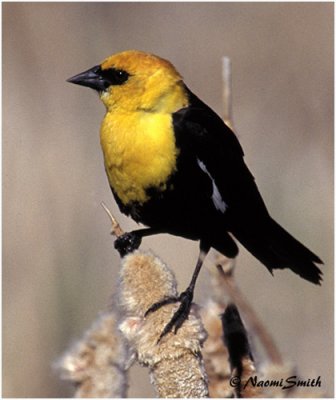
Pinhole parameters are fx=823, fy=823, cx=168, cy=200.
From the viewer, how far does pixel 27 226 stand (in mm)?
3289

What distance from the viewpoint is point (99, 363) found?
1.84 metres

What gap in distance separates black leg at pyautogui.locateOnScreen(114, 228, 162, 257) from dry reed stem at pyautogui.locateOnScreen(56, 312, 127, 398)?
794 mm

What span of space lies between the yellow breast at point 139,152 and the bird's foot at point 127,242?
223 mm

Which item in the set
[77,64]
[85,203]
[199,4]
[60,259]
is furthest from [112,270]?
[199,4]

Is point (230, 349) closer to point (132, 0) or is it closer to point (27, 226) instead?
point (27, 226)

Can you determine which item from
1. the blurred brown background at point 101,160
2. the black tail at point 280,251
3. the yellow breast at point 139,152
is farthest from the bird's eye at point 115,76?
the black tail at point 280,251

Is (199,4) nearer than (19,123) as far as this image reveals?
No

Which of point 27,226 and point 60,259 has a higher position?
point 27,226

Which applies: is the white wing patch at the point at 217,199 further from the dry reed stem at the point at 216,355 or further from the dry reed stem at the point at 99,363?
the dry reed stem at the point at 99,363

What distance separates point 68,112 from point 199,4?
4.79 ft

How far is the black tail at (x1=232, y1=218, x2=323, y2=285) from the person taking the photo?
270cm

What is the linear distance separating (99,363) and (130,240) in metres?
0.97

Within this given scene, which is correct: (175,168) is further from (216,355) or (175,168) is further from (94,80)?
(216,355)

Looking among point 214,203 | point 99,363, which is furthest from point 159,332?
point 214,203
